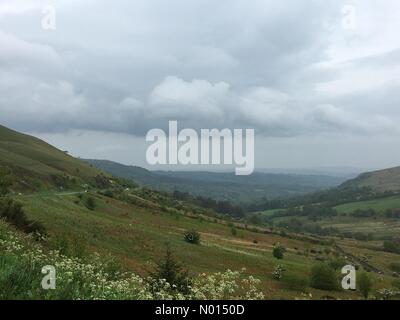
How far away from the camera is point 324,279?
150 feet

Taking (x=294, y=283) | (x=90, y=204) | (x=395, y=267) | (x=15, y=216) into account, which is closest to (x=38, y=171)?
(x=90, y=204)

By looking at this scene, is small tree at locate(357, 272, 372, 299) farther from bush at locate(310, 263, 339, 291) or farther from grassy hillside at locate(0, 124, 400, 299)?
bush at locate(310, 263, 339, 291)

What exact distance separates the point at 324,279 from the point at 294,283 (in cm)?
438

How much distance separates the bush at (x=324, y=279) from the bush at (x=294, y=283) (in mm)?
1746

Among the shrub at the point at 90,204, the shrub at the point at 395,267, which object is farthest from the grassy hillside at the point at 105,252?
the shrub at the point at 395,267

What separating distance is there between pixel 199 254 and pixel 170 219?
38499 millimetres

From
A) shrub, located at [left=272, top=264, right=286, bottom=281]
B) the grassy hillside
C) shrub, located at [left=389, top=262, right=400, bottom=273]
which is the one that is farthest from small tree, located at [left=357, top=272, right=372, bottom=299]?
shrub, located at [left=389, top=262, right=400, bottom=273]

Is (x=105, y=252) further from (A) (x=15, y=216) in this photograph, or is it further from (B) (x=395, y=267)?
(B) (x=395, y=267)

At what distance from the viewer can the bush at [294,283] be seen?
42500 millimetres

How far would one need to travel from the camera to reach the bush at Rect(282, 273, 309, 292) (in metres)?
42.5

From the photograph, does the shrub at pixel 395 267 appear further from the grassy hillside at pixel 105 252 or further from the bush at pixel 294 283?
the bush at pixel 294 283

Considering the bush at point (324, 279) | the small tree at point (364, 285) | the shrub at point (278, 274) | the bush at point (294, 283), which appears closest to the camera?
the bush at point (294, 283)
